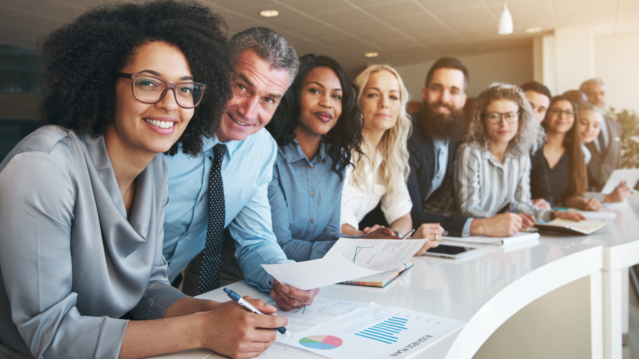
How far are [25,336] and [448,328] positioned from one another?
82 centimetres

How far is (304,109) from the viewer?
1.99m

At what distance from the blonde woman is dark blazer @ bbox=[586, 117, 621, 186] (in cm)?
332

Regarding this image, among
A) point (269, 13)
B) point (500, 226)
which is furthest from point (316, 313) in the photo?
point (269, 13)

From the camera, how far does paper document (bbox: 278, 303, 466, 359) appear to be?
86 cm

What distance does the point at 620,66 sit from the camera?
6.86m

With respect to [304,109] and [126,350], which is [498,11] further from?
[126,350]

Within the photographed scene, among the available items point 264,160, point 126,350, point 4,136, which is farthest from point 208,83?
point 4,136

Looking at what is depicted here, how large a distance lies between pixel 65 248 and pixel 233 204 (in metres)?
0.76

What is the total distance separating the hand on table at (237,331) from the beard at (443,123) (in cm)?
220

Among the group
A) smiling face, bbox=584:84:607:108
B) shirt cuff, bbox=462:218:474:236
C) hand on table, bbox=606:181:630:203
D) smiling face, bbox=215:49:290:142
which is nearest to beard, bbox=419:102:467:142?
shirt cuff, bbox=462:218:474:236

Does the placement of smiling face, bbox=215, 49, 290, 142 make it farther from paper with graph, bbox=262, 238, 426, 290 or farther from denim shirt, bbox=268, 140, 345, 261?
paper with graph, bbox=262, 238, 426, 290

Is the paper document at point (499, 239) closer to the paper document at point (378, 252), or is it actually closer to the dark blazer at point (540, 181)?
the paper document at point (378, 252)

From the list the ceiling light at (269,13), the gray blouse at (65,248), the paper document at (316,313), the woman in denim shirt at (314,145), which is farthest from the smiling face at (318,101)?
the ceiling light at (269,13)

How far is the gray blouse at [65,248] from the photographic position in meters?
0.75
